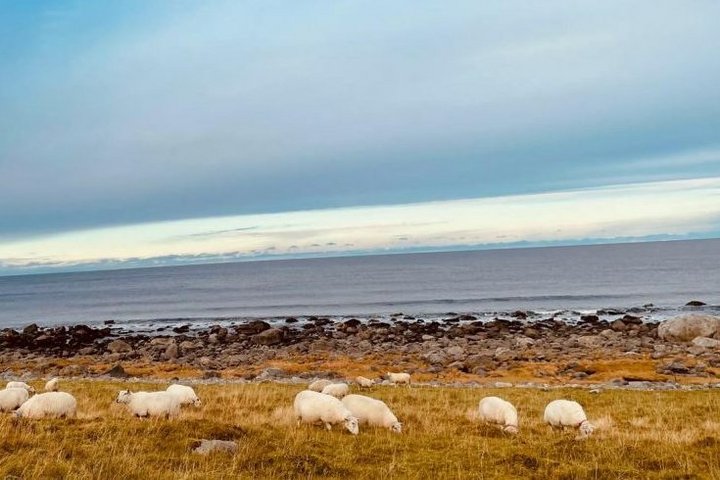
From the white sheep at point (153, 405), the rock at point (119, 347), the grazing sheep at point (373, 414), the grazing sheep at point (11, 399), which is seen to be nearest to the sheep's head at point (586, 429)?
the grazing sheep at point (373, 414)

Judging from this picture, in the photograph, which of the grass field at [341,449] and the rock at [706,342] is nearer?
the grass field at [341,449]

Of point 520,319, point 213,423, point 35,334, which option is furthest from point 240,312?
point 213,423

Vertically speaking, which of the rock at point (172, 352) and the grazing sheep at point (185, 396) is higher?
the grazing sheep at point (185, 396)

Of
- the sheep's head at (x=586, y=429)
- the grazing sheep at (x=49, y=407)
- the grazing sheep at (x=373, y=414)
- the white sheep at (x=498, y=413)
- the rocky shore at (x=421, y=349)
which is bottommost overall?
the rocky shore at (x=421, y=349)

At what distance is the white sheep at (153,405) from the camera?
14500 millimetres

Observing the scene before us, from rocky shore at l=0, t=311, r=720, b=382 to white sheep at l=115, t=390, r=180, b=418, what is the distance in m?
18.4

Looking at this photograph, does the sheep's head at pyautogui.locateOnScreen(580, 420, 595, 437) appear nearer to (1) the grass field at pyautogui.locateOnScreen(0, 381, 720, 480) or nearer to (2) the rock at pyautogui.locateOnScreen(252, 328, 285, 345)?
(1) the grass field at pyautogui.locateOnScreen(0, 381, 720, 480)

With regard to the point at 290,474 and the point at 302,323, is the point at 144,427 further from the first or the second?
the point at 302,323

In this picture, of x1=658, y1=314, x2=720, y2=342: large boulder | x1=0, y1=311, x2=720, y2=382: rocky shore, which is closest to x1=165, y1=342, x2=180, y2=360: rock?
x1=0, y1=311, x2=720, y2=382: rocky shore

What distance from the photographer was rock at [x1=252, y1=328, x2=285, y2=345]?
188 ft

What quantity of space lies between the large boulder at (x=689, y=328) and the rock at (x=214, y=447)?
4367 cm

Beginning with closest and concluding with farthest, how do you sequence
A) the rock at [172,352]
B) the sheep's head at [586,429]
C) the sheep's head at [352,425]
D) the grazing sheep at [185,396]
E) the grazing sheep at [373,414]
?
the sheep's head at [352,425]
the sheep's head at [586,429]
the grazing sheep at [373,414]
the grazing sheep at [185,396]
the rock at [172,352]

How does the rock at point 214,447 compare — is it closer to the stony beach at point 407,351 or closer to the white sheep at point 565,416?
the white sheep at point 565,416

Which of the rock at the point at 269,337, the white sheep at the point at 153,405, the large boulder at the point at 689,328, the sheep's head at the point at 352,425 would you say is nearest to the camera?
the sheep's head at the point at 352,425
